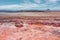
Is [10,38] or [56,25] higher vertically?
[56,25]

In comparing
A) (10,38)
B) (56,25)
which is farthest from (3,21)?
(56,25)

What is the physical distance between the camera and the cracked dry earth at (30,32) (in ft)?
4.50

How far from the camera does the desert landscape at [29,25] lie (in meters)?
1.38

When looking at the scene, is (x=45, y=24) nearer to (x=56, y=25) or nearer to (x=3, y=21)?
(x=56, y=25)

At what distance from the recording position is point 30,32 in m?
1.41

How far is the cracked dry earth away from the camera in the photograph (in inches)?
54.0

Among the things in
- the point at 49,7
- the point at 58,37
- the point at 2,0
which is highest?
the point at 2,0

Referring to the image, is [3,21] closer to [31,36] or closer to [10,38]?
[10,38]

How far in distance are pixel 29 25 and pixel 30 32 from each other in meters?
0.08

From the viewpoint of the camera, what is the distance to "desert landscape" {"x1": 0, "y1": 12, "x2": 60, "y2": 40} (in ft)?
4.53

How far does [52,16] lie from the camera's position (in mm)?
1423

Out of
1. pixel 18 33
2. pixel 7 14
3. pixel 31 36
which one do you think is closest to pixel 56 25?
pixel 31 36

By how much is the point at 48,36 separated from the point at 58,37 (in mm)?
110

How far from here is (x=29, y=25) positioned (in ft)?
4.67
